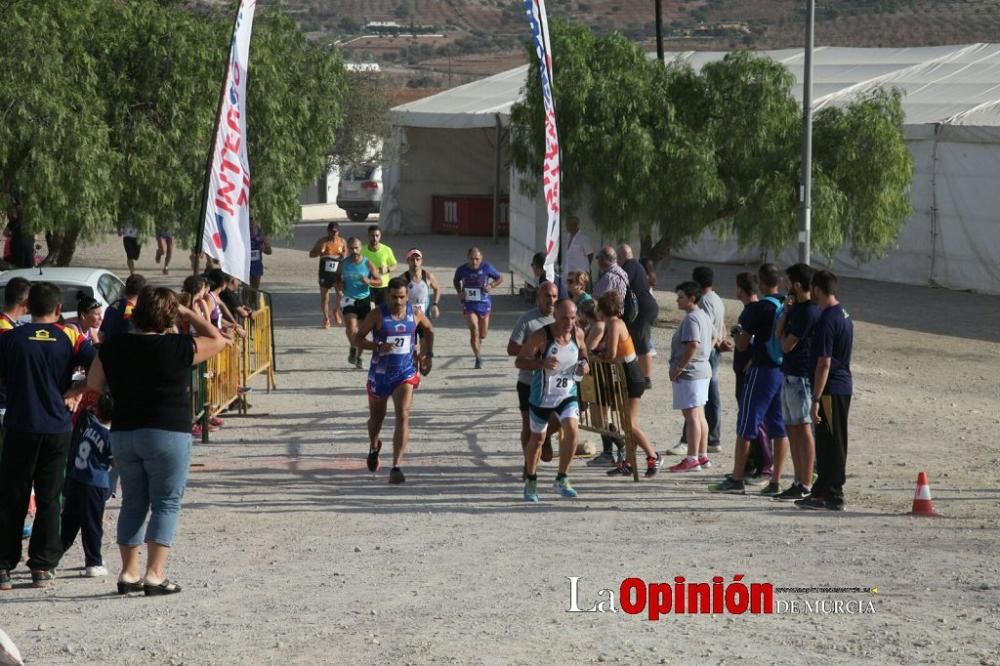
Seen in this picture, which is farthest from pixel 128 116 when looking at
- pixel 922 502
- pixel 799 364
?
pixel 922 502

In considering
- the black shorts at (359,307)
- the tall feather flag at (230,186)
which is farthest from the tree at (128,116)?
the tall feather flag at (230,186)

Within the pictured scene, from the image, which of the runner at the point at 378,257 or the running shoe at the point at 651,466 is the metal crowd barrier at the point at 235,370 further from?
the running shoe at the point at 651,466

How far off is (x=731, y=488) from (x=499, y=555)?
2.93 meters

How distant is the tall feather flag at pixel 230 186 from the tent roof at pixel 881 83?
16.0 m

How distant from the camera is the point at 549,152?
46.5ft

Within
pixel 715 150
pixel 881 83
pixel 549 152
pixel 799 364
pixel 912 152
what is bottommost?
pixel 799 364

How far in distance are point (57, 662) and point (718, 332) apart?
7.35 meters

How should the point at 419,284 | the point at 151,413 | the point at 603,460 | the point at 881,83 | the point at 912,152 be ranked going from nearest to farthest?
the point at 151,413, the point at 603,460, the point at 419,284, the point at 912,152, the point at 881,83

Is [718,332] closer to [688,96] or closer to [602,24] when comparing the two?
[688,96]

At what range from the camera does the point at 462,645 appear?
7.06 metres

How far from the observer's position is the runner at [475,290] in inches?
722

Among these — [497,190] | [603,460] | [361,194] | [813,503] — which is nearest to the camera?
[813,503]

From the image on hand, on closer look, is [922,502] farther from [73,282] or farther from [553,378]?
[73,282]

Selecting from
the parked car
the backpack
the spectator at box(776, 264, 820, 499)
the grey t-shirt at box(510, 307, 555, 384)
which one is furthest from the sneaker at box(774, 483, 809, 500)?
the parked car
